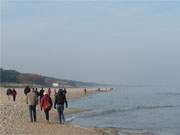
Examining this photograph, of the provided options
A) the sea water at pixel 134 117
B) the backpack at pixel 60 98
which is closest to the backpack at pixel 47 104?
the backpack at pixel 60 98

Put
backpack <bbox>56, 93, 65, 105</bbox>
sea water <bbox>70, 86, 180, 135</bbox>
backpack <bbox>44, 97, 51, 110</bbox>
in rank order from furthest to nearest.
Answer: sea water <bbox>70, 86, 180, 135</bbox> → backpack <bbox>56, 93, 65, 105</bbox> → backpack <bbox>44, 97, 51, 110</bbox>

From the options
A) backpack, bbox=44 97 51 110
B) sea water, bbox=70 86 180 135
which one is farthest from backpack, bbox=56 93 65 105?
sea water, bbox=70 86 180 135

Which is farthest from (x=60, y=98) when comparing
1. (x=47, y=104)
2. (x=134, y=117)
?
(x=134, y=117)

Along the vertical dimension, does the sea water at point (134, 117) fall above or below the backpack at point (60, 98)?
below

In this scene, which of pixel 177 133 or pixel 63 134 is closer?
pixel 63 134

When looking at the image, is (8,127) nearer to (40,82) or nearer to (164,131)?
(164,131)

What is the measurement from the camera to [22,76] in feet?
496

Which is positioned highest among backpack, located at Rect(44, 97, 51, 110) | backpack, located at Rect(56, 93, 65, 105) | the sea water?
backpack, located at Rect(56, 93, 65, 105)

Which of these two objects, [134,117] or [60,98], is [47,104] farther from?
[134,117]

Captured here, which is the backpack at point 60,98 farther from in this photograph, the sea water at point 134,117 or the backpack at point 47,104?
the sea water at point 134,117

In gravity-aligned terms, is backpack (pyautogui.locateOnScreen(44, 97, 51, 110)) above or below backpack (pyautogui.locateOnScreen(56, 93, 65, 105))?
below

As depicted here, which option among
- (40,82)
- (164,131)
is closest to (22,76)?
(40,82)

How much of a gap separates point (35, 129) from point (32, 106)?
2510 mm

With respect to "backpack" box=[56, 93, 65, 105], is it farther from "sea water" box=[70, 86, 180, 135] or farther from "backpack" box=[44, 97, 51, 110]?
"sea water" box=[70, 86, 180, 135]
